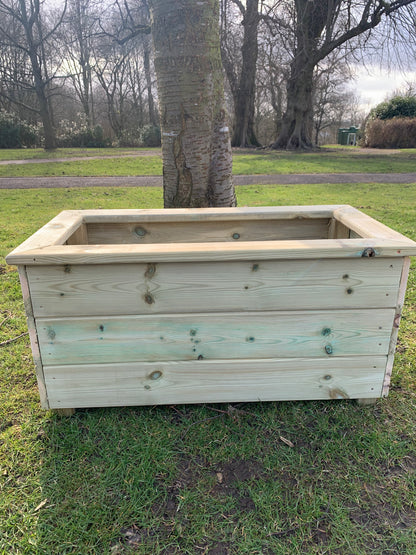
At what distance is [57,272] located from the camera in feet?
5.65

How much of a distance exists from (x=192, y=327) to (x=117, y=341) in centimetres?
35

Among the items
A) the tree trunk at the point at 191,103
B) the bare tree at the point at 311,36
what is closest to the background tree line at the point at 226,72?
the bare tree at the point at 311,36

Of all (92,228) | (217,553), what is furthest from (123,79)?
(217,553)

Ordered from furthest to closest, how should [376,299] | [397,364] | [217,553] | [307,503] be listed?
[397,364]
[376,299]
[307,503]
[217,553]

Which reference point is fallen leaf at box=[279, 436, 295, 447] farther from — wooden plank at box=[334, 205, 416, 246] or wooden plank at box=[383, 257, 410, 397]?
wooden plank at box=[334, 205, 416, 246]

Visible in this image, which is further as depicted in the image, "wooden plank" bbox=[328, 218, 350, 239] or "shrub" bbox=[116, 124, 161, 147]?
"shrub" bbox=[116, 124, 161, 147]

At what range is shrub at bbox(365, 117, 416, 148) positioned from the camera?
20.2 m

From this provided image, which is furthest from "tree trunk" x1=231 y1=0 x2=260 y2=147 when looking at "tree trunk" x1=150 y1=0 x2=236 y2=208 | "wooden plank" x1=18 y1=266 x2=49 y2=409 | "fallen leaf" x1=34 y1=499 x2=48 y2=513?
"fallen leaf" x1=34 y1=499 x2=48 y2=513

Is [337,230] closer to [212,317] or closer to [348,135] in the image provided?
[212,317]

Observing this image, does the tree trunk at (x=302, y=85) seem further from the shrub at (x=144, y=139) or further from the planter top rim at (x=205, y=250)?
the planter top rim at (x=205, y=250)

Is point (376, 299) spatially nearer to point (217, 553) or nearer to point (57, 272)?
point (217, 553)

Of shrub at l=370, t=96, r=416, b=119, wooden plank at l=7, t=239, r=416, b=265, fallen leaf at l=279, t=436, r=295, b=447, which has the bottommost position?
fallen leaf at l=279, t=436, r=295, b=447

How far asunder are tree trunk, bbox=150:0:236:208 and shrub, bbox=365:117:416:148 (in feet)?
67.4

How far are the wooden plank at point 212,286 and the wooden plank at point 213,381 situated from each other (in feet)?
0.94
